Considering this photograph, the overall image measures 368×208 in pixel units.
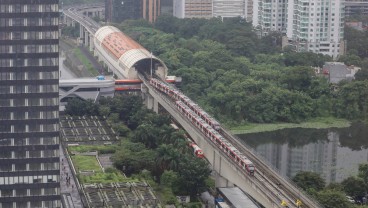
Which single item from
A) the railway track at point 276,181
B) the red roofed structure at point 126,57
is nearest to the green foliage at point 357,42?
the red roofed structure at point 126,57

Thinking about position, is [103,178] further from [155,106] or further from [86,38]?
[86,38]

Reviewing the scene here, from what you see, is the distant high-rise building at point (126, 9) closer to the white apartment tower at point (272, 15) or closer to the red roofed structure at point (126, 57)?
the white apartment tower at point (272, 15)

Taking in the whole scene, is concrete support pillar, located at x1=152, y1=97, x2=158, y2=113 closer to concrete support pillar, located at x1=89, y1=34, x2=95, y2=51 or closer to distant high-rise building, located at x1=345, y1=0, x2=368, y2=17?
concrete support pillar, located at x1=89, y1=34, x2=95, y2=51

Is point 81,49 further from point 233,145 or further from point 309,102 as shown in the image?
point 233,145

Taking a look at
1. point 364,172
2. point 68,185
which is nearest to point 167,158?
point 68,185

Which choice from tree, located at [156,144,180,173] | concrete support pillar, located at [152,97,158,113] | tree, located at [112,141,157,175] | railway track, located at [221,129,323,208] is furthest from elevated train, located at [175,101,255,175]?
concrete support pillar, located at [152,97,158,113]
